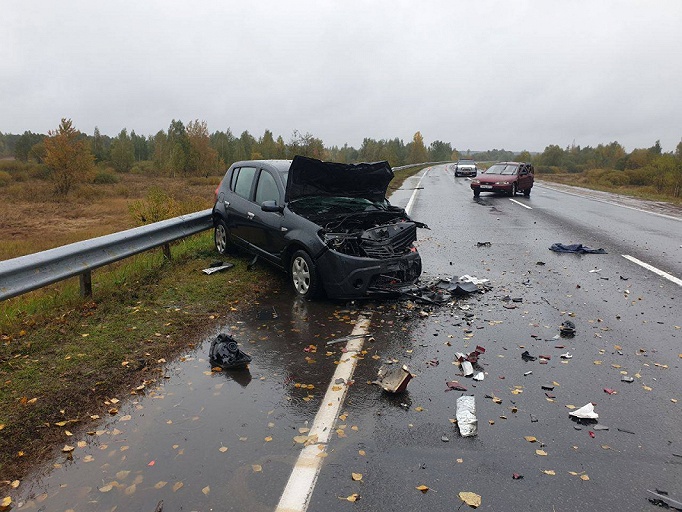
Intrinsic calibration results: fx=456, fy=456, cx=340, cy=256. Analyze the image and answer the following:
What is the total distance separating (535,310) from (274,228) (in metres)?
3.86

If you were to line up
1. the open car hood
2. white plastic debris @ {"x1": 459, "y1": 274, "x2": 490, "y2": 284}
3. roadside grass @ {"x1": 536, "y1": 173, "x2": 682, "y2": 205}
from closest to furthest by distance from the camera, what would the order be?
the open car hood < white plastic debris @ {"x1": 459, "y1": 274, "x2": 490, "y2": 284} < roadside grass @ {"x1": 536, "y1": 173, "x2": 682, "y2": 205}

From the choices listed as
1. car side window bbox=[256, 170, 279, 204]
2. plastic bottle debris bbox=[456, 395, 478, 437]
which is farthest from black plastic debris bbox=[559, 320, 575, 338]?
car side window bbox=[256, 170, 279, 204]

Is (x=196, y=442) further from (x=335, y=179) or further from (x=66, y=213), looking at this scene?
(x=66, y=213)

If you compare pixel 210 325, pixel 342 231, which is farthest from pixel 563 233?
pixel 210 325

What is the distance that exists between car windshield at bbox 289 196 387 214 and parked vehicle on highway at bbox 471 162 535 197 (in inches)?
649

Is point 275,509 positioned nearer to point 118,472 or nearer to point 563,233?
point 118,472

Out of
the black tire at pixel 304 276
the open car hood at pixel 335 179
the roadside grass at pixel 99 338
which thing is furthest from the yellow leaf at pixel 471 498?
the open car hood at pixel 335 179

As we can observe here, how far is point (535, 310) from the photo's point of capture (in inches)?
237

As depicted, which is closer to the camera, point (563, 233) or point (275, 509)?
point (275, 509)

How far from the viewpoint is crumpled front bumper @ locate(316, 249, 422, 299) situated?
5977mm

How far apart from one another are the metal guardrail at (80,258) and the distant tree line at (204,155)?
2562cm

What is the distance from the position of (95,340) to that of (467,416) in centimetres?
380

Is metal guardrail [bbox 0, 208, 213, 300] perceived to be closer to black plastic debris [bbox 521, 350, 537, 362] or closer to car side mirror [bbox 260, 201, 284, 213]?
car side mirror [bbox 260, 201, 284, 213]

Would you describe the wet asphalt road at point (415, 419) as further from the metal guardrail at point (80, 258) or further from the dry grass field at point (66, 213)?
the dry grass field at point (66, 213)
